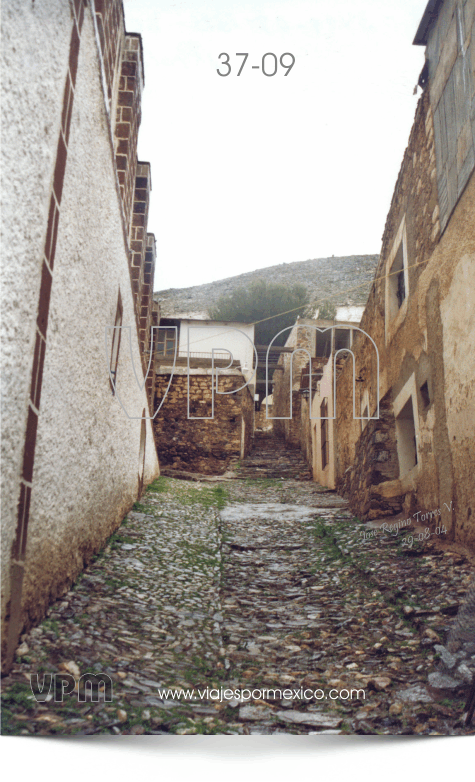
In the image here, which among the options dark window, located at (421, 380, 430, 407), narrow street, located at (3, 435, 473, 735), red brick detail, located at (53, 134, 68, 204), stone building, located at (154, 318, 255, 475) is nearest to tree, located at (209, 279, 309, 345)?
dark window, located at (421, 380, 430, 407)

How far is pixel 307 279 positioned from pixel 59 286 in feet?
12.4

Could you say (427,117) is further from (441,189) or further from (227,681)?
(227,681)

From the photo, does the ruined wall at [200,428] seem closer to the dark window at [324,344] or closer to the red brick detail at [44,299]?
the dark window at [324,344]

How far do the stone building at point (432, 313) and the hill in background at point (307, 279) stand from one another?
1.41 ft

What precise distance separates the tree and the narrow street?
2.56 metres

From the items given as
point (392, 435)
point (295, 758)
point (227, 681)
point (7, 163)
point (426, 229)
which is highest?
point (426, 229)

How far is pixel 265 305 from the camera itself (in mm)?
6812

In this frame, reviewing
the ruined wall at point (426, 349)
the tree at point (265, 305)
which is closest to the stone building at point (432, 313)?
the ruined wall at point (426, 349)

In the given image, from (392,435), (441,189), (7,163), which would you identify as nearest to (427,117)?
(441,189)

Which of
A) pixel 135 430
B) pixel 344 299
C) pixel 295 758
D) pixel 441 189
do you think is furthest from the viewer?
pixel 344 299

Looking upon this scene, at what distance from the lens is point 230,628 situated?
296cm

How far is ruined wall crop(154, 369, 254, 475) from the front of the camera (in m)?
12.5

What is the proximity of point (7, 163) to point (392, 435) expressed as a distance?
Answer: 471cm

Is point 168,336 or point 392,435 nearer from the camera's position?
point 392,435
